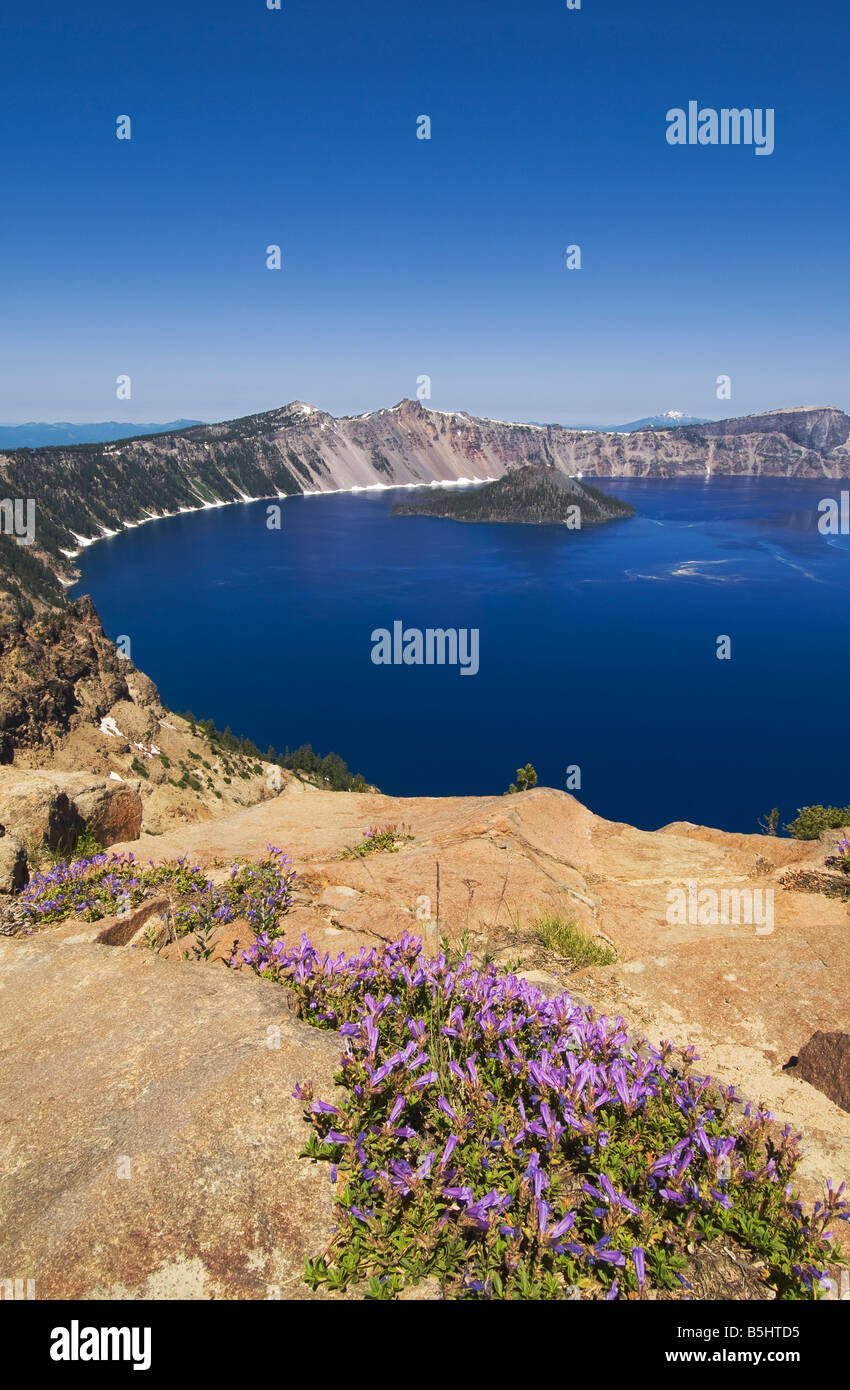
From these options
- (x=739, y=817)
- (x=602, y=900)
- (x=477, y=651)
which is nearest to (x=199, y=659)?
(x=477, y=651)

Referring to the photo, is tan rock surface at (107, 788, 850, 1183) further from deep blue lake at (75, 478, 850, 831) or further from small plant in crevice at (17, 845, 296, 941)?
deep blue lake at (75, 478, 850, 831)

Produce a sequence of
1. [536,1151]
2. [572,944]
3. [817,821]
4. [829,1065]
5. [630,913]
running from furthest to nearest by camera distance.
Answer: [817,821] → [630,913] → [572,944] → [829,1065] → [536,1151]

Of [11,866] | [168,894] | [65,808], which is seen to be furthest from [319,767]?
[168,894]

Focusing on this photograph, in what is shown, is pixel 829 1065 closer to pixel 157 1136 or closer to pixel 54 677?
pixel 157 1136

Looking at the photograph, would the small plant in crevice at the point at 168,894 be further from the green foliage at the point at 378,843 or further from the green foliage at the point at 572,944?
the green foliage at the point at 572,944

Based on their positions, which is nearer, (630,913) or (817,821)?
(630,913)

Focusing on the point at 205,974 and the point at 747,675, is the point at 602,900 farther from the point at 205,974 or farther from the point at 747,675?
the point at 747,675

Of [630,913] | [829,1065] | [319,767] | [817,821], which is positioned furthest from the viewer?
[319,767]
